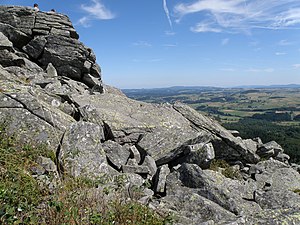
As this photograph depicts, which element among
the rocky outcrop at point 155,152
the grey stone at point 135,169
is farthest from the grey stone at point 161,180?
the grey stone at point 135,169

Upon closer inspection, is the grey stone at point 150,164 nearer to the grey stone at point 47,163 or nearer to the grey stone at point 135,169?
the grey stone at point 135,169

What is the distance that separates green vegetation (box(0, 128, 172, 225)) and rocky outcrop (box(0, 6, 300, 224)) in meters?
1.13

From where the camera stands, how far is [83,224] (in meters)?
6.23

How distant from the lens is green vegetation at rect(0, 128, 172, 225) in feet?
20.3

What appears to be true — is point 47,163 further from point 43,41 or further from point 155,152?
point 43,41

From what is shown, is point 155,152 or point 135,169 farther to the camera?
point 155,152

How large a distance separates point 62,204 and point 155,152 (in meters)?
8.64

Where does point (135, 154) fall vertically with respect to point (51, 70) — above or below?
below

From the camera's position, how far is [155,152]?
573 inches

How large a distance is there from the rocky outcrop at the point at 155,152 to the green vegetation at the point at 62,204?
1.13 metres

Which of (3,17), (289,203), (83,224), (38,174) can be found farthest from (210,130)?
(3,17)

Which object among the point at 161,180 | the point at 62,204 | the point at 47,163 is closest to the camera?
the point at 62,204

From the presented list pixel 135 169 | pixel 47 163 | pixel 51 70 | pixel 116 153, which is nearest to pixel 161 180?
pixel 135 169

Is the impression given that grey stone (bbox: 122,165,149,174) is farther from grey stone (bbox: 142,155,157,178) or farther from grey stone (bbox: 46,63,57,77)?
grey stone (bbox: 46,63,57,77)
